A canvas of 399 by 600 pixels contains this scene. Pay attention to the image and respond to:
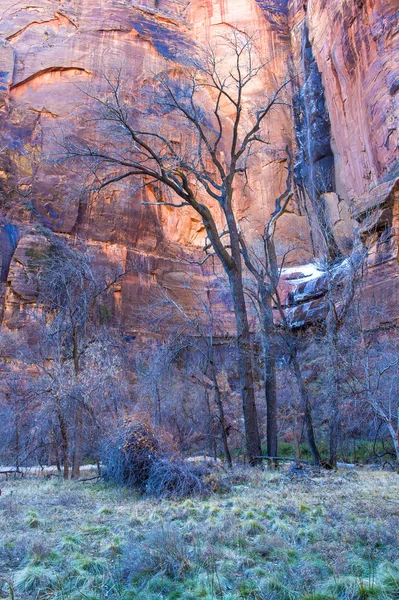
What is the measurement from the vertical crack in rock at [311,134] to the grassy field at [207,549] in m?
33.1

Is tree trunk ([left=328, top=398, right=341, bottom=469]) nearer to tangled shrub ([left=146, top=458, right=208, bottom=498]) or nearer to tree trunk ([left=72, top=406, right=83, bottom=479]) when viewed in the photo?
tangled shrub ([left=146, top=458, right=208, bottom=498])

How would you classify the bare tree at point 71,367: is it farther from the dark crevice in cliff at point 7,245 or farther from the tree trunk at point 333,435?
the dark crevice in cliff at point 7,245

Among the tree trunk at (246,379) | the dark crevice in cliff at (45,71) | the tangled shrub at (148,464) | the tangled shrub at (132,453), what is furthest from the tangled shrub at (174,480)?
the dark crevice in cliff at (45,71)

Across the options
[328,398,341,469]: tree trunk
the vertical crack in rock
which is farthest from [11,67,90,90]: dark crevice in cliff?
[328,398,341,469]: tree trunk

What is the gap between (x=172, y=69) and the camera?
42.9 m

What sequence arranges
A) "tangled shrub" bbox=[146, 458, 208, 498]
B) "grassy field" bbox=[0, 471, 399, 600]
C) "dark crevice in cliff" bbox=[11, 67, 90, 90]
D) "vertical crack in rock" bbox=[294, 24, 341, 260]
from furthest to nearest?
"dark crevice in cliff" bbox=[11, 67, 90, 90] < "vertical crack in rock" bbox=[294, 24, 341, 260] < "tangled shrub" bbox=[146, 458, 208, 498] < "grassy field" bbox=[0, 471, 399, 600]

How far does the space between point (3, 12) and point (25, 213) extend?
20.5 metres

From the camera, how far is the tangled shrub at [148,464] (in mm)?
7082

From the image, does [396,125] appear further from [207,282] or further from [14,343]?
[14,343]

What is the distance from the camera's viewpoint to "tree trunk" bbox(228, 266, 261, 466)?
442 inches

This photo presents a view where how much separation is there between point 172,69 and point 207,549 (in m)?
45.5

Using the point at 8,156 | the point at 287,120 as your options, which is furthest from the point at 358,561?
the point at 287,120

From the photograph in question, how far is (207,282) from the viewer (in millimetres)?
37750

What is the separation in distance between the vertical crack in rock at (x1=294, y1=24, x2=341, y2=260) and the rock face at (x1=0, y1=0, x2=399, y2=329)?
0.12 metres
